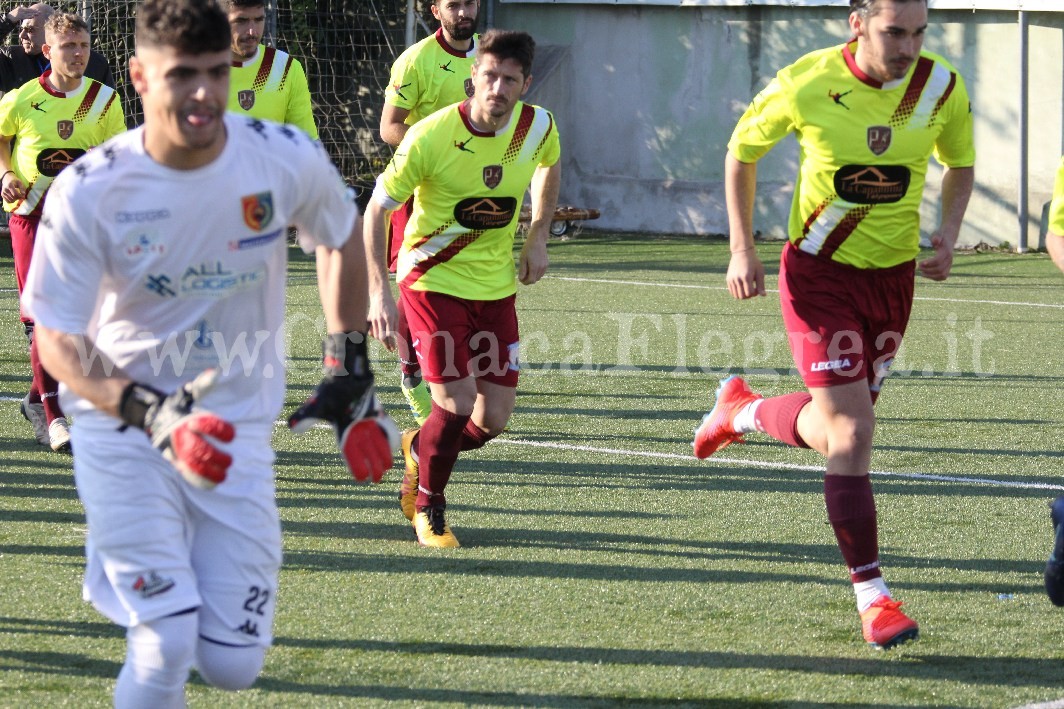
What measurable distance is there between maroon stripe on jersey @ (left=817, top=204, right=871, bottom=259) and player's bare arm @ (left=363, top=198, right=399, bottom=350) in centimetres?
154

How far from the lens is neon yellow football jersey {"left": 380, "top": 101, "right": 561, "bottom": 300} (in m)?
6.00

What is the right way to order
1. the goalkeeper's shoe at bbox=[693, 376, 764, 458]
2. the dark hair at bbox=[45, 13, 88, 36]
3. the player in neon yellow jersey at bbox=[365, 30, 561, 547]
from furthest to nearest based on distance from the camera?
the dark hair at bbox=[45, 13, 88, 36] → the goalkeeper's shoe at bbox=[693, 376, 764, 458] → the player in neon yellow jersey at bbox=[365, 30, 561, 547]

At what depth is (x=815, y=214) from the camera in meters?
5.18

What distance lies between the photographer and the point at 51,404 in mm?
7500

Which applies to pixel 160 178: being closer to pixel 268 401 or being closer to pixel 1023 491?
pixel 268 401

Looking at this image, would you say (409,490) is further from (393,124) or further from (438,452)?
(393,124)

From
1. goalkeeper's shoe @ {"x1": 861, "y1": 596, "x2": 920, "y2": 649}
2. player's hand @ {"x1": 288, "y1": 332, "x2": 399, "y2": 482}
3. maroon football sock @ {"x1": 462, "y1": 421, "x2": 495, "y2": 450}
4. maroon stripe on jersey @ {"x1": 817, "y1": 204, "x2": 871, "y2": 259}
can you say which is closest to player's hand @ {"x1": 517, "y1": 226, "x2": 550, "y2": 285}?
maroon football sock @ {"x1": 462, "y1": 421, "x2": 495, "y2": 450}

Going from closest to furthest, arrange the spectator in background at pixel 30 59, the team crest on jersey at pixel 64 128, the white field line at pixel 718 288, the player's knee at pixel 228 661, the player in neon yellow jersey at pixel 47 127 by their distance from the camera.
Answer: the player's knee at pixel 228 661, the player in neon yellow jersey at pixel 47 127, the team crest on jersey at pixel 64 128, the spectator in background at pixel 30 59, the white field line at pixel 718 288

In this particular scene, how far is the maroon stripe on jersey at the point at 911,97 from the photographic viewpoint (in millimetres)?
5039

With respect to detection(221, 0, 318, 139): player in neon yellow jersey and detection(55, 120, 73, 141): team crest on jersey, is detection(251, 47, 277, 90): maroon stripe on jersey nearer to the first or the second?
detection(221, 0, 318, 139): player in neon yellow jersey

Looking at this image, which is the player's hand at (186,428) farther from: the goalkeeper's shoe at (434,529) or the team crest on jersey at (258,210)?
the goalkeeper's shoe at (434,529)

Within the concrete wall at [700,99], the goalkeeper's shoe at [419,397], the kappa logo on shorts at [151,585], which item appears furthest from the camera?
the concrete wall at [700,99]

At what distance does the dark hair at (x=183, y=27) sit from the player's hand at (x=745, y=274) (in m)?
2.28

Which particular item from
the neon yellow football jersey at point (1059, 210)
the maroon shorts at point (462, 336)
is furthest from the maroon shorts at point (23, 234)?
the neon yellow football jersey at point (1059, 210)
